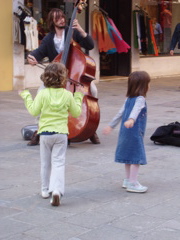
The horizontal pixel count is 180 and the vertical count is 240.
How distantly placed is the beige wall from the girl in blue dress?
800 centimetres

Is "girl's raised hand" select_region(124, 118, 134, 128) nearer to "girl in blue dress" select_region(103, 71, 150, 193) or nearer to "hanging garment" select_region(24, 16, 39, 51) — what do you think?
"girl in blue dress" select_region(103, 71, 150, 193)

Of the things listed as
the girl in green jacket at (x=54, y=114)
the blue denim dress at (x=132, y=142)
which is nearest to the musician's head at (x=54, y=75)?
the girl in green jacket at (x=54, y=114)

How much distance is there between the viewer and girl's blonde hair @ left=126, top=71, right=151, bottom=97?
5.68m

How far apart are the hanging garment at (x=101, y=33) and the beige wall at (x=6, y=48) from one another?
2.59 meters

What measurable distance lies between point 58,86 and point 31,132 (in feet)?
9.65

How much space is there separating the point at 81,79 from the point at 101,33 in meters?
7.97

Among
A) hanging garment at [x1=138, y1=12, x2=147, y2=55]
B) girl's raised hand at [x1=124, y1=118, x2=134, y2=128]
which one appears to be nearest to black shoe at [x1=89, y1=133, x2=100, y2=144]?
girl's raised hand at [x1=124, y1=118, x2=134, y2=128]

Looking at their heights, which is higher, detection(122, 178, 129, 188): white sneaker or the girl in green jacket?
the girl in green jacket

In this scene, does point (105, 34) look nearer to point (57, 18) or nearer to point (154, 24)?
point (154, 24)

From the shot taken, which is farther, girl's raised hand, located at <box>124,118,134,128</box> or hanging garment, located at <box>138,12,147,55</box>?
hanging garment, located at <box>138,12,147,55</box>

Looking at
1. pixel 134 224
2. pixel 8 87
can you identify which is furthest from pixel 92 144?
pixel 8 87

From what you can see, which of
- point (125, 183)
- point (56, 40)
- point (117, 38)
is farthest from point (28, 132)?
point (117, 38)

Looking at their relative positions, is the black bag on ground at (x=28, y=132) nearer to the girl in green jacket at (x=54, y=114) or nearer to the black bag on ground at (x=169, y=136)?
the black bag on ground at (x=169, y=136)

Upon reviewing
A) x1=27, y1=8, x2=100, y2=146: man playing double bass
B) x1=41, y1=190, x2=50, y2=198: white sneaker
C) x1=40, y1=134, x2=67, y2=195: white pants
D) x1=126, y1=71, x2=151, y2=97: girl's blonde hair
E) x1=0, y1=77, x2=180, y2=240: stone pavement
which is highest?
x1=27, y1=8, x2=100, y2=146: man playing double bass
